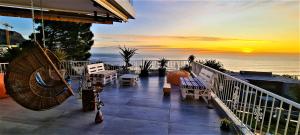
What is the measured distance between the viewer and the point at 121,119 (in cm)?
381

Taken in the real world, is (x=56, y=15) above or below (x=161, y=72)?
above

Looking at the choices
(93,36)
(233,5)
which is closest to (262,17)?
(233,5)

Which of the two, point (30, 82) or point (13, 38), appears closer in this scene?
point (30, 82)

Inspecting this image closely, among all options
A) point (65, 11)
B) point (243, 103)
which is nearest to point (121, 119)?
point (243, 103)

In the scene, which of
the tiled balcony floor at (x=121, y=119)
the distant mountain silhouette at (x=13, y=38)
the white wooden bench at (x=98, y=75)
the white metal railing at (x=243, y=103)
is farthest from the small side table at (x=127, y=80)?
the distant mountain silhouette at (x=13, y=38)

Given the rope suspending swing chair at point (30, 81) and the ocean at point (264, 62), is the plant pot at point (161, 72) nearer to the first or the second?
the rope suspending swing chair at point (30, 81)

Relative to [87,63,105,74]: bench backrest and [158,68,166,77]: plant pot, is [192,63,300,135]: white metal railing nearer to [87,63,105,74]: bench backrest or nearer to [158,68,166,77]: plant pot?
[158,68,166,77]: plant pot

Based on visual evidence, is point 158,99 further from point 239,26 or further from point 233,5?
point 239,26

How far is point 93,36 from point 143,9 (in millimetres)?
6171

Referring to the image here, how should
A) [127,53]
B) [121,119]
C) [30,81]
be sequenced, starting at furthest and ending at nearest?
[127,53]
[121,119]
[30,81]

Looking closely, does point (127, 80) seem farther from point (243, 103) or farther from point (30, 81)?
point (243, 103)

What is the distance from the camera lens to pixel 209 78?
5.22 metres

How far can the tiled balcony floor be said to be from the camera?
130 inches

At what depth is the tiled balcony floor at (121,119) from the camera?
10.8 ft
